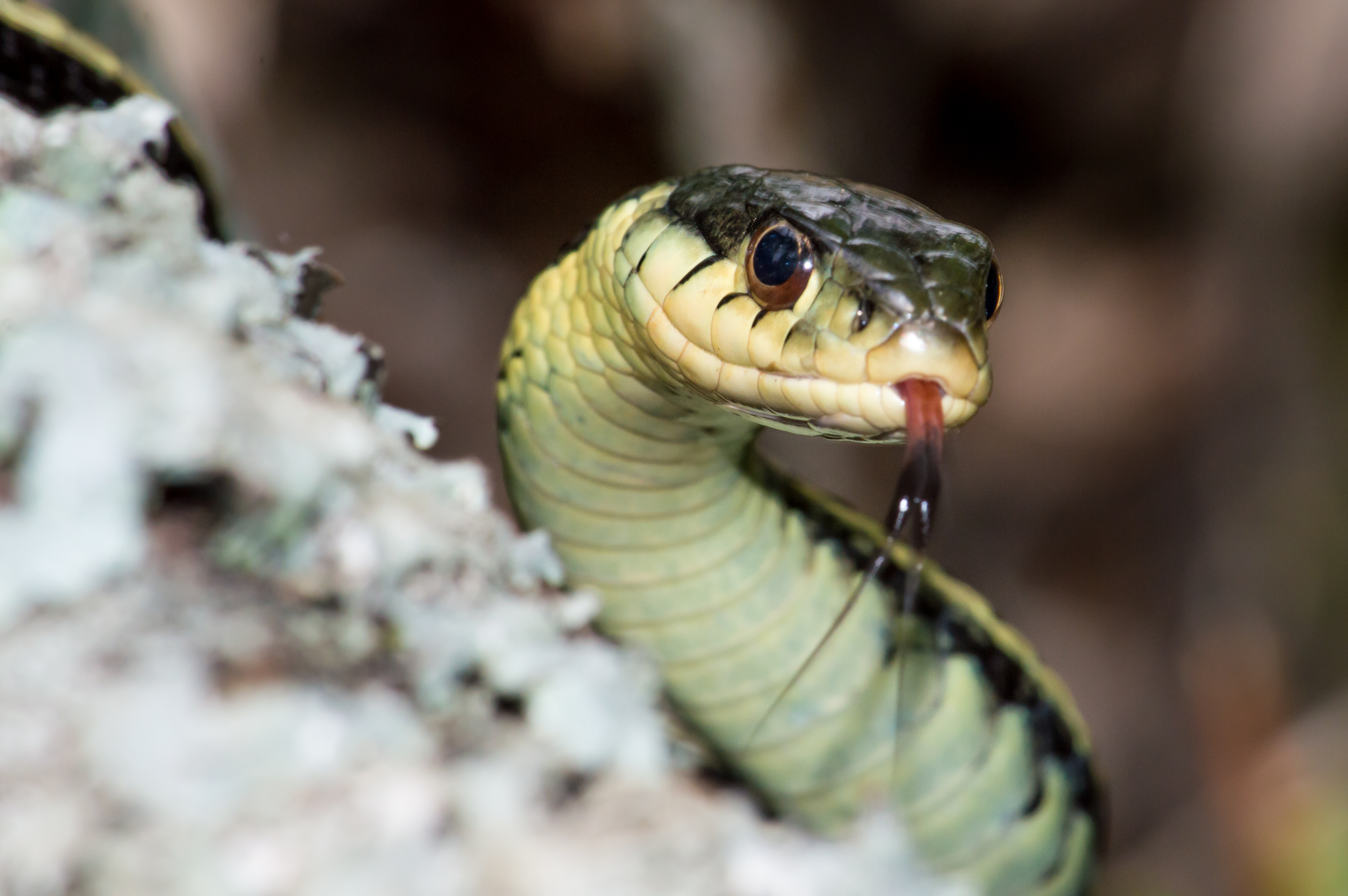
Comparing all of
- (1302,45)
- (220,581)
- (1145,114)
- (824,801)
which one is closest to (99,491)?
(220,581)

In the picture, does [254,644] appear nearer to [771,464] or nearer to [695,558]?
[695,558]

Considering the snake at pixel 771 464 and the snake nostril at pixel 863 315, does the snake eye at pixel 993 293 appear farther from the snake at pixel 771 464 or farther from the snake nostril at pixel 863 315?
Result: the snake nostril at pixel 863 315

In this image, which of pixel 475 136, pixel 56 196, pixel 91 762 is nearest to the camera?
pixel 91 762

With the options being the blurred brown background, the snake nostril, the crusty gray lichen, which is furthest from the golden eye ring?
the blurred brown background

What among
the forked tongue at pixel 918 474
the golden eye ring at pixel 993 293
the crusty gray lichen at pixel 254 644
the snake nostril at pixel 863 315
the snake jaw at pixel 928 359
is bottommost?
the crusty gray lichen at pixel 254 644

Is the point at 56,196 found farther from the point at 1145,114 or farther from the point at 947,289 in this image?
the point at 1145,114

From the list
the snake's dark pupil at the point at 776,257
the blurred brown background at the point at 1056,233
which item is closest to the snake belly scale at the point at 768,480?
the snake's dark pupil at the point at 776,257

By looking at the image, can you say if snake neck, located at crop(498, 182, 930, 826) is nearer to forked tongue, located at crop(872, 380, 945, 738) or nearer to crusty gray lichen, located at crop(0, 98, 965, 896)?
forked tongue, located at crop(872, 380, 945, 738)

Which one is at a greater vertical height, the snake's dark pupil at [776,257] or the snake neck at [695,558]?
the snake's dark pupil at [776,257]
